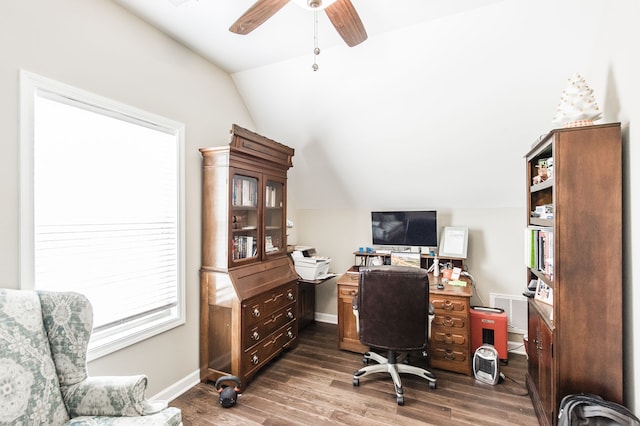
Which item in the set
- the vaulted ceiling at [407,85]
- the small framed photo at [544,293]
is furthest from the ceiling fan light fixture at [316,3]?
the small framed photo at [544,293]

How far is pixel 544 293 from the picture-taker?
2031 millimetres

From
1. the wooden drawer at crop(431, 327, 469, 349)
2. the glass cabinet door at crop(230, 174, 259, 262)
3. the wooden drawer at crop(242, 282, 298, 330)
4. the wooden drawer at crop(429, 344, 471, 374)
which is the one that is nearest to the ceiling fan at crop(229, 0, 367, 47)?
the glass cabinet door at crop(230, 174, 259, 262)

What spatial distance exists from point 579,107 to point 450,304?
68.3 inches

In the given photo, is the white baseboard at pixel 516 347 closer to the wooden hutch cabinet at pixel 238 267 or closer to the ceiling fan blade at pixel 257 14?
the wooden hutch cabinet at pixel 238 267

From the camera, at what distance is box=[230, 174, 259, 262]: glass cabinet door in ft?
8.13

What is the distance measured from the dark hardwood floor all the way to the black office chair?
0.16 metres

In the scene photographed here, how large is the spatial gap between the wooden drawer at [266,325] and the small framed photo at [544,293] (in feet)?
6.77

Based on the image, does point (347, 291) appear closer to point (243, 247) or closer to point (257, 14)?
point (243, 247)

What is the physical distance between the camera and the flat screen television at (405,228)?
10.5 ft

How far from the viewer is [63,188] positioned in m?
1.70

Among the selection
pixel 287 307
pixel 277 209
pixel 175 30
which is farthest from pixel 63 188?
pixel 287 307

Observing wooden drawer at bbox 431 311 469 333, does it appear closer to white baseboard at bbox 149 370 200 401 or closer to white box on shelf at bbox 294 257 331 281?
white box on shelf at bbox 294 257 331 281

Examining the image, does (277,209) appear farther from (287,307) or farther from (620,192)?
(620,192)

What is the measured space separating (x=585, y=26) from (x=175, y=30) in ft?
9.31
